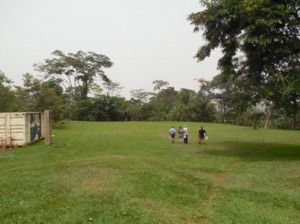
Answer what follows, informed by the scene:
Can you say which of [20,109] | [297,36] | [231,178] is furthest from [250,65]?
[20,109]

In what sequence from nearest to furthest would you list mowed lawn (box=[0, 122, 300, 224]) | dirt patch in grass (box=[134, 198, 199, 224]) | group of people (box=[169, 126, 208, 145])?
1. dirt patch in grass (box=[134, 198, 199, 224])
2. mowed lawn (box=[0, 122, 300, 224])
3. group of people (box=[169, 126, 208, 145])

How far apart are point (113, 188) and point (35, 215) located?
3130mm

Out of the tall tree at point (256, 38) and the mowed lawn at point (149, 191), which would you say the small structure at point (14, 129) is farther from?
the tall tree at point (256, 38)

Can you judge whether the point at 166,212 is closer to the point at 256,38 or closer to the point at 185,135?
the point at 256,38

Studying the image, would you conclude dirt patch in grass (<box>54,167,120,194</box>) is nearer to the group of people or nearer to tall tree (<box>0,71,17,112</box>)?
the group of people

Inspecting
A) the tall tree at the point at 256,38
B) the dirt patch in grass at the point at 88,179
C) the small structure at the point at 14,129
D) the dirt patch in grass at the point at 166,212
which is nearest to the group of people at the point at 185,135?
the tall tree at the point at 256,38

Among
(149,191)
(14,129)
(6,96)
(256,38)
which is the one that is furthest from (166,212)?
(6,96)

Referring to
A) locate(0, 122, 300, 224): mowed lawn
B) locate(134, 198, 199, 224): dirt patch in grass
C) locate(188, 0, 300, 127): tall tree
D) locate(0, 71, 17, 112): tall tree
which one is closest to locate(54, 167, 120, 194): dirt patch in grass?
locate(0, 122, 300, 224): mowed lawn

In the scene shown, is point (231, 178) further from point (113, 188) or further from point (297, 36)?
point (297, 36)

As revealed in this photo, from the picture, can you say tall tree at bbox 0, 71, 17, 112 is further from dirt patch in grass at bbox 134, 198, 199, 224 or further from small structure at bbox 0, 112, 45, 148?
dirt patch in grass at bbox 134, 198, 199, 224

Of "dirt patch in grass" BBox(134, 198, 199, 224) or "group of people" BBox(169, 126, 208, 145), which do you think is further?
"group of people" BBox(169, 126, 208, 145)

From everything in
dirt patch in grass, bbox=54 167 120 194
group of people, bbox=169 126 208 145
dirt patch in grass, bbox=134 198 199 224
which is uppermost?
group of people, bbox=169 126 208 145

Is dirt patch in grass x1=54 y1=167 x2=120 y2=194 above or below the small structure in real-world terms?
below

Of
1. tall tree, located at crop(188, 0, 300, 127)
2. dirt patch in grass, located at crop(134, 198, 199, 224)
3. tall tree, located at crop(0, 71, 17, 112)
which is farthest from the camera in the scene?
tall tree, located at crop(0, 71, 17, 112)
